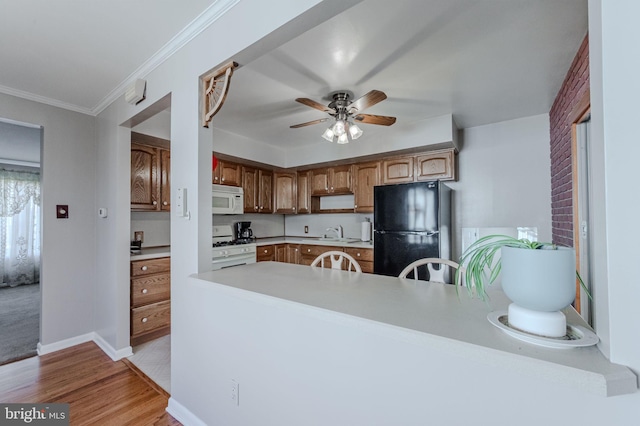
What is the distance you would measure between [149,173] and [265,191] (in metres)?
1.72

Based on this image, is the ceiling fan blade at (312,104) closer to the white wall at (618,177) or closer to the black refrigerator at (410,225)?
the black refrigerator at (410,225)

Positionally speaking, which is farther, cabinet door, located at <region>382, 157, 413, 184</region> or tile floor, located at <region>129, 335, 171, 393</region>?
cabinet door, located at <region>382, 157, 413, 184</region>

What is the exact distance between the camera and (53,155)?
2.64 meters

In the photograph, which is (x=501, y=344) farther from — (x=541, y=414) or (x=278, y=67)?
(x=278, y=67)

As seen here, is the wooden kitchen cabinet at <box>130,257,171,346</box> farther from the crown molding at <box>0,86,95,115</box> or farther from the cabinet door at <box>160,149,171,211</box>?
the crown molding at <box>0,86,95,115</box>

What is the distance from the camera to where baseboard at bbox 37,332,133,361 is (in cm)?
249

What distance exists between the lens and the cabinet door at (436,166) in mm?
3264

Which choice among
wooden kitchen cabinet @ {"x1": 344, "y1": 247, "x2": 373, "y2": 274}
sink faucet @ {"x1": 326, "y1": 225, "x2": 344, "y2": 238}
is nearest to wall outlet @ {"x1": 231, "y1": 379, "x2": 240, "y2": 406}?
wooden kitchen cabinet @ {"x1": 344, "y1": 247, "x2": 373, "y2": 274}

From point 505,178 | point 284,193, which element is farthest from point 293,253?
point 505,178

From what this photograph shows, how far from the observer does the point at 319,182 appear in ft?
14.6

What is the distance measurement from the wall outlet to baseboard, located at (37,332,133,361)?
176 centimetres

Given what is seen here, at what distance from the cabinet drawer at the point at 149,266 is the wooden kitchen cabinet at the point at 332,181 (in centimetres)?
240

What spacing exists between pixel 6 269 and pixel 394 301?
22.5ft

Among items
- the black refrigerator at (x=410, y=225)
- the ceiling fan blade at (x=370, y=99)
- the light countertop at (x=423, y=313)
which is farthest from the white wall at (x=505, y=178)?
the light countertop at (x=423, y=313)
